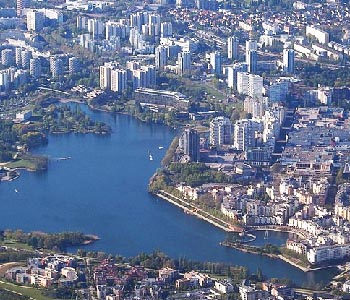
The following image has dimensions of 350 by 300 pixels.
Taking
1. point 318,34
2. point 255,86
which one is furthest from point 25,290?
point 318,34

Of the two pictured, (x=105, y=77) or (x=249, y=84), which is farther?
(x=105, y=77)

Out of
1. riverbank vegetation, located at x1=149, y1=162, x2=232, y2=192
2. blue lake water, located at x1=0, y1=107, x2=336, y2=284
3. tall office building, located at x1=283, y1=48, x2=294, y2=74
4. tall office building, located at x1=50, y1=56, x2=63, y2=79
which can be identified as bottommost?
blue lake water, located at x1=0, y1=107, x2=336, y2=284

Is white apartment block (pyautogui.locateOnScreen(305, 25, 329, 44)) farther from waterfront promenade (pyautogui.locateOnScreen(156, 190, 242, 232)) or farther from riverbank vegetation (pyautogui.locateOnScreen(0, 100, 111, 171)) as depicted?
waterfront promenade (pyautogui.locateOnScreen(156, 190, 242, 232))

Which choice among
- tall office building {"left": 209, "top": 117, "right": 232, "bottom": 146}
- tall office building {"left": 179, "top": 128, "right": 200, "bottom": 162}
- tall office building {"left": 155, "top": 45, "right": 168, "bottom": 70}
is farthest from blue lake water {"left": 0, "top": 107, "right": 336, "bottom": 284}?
tall office building {"left": 155, "top": 45, "right": 168, "bottom": 70}

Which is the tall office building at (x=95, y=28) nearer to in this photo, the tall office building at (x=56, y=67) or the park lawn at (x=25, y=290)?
the tall office building at (x=56, y=67)

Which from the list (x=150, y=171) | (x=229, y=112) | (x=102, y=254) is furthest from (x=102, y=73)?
(x=102, y=254)

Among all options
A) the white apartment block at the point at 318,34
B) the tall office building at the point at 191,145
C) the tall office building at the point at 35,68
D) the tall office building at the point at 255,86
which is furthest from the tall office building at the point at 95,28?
the tall office building at the point at 191,145

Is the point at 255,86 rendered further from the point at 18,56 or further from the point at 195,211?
the point at 195,211
